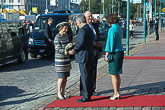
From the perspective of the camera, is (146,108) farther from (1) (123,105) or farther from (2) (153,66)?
(2) (153,66)

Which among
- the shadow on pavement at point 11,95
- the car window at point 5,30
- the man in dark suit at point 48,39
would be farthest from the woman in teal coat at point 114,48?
the man in dark suit at point 48,39

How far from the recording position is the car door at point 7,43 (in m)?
14.0

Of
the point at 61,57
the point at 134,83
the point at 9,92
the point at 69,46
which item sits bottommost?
the point at 9,92

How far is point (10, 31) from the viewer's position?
14.8 meters

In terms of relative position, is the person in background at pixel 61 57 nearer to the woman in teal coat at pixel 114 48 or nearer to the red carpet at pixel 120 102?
the red carpet at pixel 120 102

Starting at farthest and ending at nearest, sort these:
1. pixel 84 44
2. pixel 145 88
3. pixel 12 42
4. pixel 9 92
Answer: pixel 12 42
pixel 9 92
pixel 145 88
pixel 84 44

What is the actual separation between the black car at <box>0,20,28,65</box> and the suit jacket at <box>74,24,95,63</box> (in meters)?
6.80

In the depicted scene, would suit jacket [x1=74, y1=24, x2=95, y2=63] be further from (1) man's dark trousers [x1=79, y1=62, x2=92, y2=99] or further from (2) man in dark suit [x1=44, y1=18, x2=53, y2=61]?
(2) man in dark suit [x1=44, y1=18, x2=53, y2=61]

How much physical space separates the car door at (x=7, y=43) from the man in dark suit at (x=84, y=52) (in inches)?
272

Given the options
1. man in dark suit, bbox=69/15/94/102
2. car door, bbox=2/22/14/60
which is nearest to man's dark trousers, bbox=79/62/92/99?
man in dark suit, bbox=69/15/94/102

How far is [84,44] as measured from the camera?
24.2ft

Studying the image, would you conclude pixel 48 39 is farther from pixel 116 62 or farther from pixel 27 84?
pixel 116 62

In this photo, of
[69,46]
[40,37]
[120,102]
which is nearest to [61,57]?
[69,46]

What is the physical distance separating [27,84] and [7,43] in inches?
165
